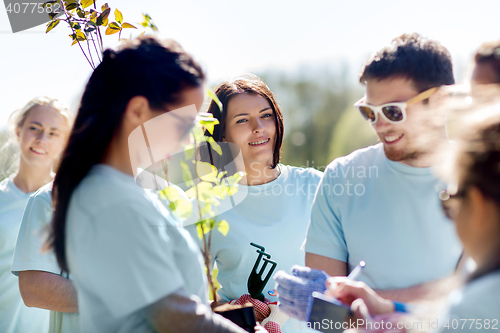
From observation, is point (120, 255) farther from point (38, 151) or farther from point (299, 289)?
point (38, 151)

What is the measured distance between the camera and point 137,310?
107 cm

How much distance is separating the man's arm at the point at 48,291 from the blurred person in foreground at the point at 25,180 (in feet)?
1.69

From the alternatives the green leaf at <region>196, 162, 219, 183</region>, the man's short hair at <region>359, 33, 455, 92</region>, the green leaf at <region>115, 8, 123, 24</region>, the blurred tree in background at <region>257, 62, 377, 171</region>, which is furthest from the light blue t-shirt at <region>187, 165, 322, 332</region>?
the blurred tree in background at <region>257, 62, 377, 171</region>

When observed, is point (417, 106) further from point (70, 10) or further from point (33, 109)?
point (33, 109)

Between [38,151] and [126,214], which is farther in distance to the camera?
[38,151]

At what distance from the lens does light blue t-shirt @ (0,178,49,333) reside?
2.45 metres

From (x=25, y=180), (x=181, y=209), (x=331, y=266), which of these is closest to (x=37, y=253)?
(x=25, y=180)

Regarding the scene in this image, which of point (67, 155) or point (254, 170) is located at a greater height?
point (67, 155)

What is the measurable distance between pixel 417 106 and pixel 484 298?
1.03 metres

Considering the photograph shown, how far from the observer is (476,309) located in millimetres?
867

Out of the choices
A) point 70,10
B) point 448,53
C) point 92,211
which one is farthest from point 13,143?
point 448,53

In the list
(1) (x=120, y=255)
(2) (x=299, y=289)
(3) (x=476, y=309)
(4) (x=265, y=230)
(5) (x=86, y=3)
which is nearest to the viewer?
(3) (x=476, y=309)

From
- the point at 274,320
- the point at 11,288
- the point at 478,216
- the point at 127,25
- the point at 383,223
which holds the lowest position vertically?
the point at 274,320

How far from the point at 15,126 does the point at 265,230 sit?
80.4 inches
